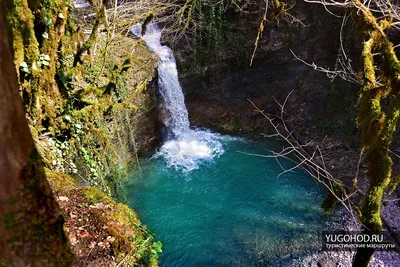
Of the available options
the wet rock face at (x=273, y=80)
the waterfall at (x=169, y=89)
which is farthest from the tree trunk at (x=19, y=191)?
the wet rock face at (x=273, y=80)

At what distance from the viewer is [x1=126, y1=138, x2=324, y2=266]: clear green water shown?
6535 millimetres

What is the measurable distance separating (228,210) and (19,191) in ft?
23.4

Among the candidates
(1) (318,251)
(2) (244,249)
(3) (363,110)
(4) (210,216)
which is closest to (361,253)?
(3) (363,110)

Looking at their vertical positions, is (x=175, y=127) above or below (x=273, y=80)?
below

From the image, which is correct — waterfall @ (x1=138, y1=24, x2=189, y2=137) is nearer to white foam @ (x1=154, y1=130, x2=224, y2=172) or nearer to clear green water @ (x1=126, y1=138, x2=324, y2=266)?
white foam @ (x1=154, y1=130, x2=224, y2=172)

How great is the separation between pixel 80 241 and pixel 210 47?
914cm

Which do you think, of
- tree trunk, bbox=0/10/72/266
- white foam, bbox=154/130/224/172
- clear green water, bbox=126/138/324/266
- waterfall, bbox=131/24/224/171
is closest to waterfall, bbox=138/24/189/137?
waterfall, bbox=131/24/224/171

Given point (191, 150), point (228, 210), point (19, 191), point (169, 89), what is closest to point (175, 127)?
point (191, 150)

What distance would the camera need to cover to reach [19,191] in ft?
3.48

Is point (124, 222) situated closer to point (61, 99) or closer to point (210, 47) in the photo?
point (61, 99)

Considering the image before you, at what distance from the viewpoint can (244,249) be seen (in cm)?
657

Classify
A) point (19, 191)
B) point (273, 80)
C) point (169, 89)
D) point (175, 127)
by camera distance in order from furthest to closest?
1. point (273, 80)
2. point (175, 127)
3. point (169, 89)
4. point (19, 191)

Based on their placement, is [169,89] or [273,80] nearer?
[169,89]

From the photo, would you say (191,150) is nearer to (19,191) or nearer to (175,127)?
(175,127)
